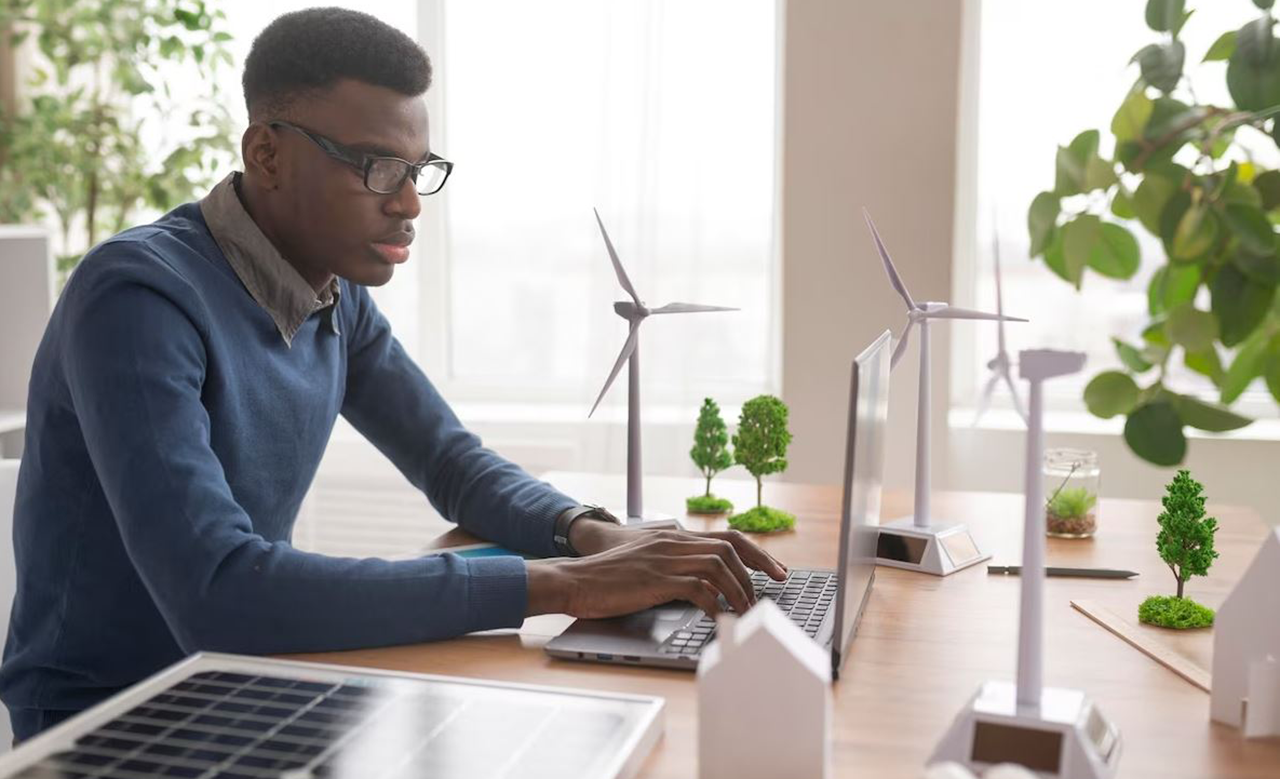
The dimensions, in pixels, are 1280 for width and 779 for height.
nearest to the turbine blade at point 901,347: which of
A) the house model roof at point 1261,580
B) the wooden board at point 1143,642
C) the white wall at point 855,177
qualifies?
the wooden board at point 1143,642

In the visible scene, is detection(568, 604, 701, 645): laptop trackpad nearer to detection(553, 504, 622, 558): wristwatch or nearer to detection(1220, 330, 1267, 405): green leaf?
detection(553, 504, 622, 558): wristwatch

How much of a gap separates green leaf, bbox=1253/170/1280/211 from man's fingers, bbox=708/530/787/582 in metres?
0.78

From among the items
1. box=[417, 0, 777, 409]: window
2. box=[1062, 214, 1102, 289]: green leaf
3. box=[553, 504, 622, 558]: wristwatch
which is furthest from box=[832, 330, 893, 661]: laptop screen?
box=[417, 0, 777, 409]: window

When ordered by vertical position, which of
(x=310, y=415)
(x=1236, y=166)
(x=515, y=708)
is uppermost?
(x=1236, y=166)

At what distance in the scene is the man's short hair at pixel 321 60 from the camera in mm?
1724

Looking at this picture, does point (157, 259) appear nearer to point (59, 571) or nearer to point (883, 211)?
point (59, 571)

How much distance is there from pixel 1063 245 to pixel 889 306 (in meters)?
2.21

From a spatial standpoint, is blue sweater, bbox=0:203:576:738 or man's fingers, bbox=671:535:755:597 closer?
blue sweater, bbox=0:203:576:738

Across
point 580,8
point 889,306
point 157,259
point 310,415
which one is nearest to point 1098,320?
point 889,306

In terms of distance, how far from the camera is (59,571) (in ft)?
5.21

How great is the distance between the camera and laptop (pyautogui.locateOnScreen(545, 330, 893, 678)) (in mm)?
1205

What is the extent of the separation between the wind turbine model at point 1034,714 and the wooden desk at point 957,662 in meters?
0.06

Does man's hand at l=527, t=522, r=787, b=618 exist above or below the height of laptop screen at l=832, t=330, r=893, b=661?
below

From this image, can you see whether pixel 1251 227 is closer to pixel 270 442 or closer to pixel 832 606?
pixel 832 606
